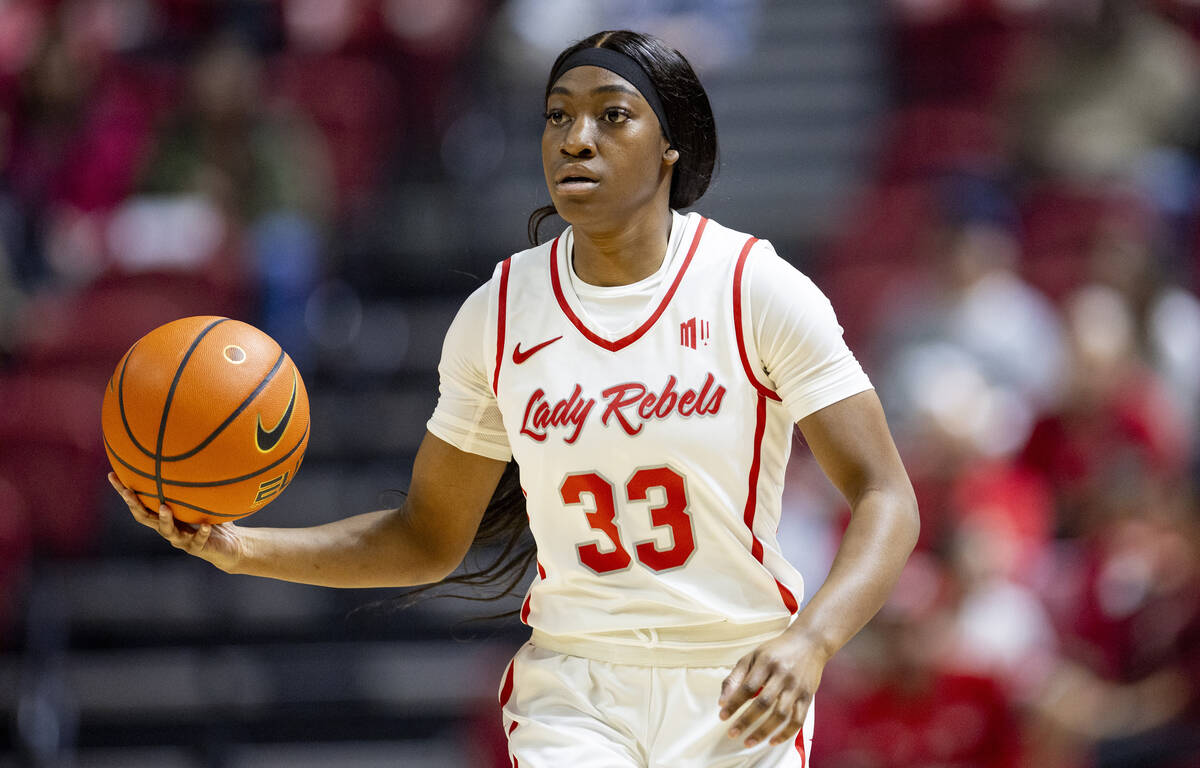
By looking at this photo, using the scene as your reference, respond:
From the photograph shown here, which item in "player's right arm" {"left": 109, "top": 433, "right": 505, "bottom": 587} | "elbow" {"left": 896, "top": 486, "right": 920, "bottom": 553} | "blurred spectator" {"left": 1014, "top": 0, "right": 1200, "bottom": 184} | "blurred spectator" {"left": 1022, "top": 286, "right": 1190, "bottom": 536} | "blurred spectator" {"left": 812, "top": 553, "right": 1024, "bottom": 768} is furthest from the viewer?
"blurred spectator" {"left": 1014, "top": 0, "right": 1200, "bottom": 184}

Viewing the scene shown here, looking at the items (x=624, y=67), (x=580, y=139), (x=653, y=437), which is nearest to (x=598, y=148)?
(x=580, y=139)

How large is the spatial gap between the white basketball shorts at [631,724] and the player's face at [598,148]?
0.85 metres

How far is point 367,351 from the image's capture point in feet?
25.1

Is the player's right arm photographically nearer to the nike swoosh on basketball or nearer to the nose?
the nike swoosh on basketball

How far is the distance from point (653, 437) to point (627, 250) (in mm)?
395

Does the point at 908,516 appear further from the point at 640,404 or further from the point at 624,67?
the point at 624,67

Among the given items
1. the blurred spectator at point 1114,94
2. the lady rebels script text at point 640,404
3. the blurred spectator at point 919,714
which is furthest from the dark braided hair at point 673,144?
the blurred spectator at point 1114,94

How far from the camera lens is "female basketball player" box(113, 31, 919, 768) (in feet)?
8.79

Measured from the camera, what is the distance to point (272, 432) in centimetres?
294

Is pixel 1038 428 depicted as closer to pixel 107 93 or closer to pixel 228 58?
pixel 228 58

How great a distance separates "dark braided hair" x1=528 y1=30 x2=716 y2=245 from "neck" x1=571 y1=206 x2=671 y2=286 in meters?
0.14

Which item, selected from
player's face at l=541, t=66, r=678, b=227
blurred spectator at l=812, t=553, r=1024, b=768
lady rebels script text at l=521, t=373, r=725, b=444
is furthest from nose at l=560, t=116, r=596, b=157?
blurred spectator at l=812, t=553, r=1024, b=768

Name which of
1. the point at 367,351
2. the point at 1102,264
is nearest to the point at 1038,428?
the point at 1102,264

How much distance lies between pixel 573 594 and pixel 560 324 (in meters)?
0.51
